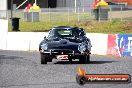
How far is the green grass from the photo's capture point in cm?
4272

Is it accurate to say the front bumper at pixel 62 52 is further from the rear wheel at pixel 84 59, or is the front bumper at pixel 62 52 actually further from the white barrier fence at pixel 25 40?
the white barrier fence at pixel 25 40

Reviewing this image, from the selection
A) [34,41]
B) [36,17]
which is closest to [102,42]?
[34,41]

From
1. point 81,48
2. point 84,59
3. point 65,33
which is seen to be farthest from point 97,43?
point 81,48

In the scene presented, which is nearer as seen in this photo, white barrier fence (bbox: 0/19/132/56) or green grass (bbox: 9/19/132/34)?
white barrier fence (bbox: 0/19/132/56)

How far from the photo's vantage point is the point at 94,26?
4503cm

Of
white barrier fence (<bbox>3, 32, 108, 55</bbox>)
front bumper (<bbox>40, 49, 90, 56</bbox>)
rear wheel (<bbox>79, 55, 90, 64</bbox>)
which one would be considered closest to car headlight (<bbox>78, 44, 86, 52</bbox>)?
front bumper (<bbox>40, 49, 90, 56</bbox>)

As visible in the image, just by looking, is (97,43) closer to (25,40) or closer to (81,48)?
(25,40)

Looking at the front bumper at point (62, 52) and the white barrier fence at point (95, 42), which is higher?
the front bumper at point (62, 52)

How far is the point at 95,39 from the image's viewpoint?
89.8 ft

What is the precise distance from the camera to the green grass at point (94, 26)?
140ft

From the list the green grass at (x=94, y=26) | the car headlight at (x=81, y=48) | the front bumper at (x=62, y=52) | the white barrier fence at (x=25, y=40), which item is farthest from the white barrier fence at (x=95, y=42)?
the green grass at (x=94, y=26)

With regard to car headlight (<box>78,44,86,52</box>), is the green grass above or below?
below

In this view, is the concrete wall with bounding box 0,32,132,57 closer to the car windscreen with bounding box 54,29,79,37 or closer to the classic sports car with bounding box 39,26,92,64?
the car windscreen with bounding box 54,29,79,37

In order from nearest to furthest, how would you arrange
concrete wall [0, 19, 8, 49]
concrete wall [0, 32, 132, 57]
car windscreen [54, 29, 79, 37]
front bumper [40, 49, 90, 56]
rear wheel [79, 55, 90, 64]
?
front bumper [40, 49, 90, 56]
rear wheel [79, 55, 90, 64]
car windscreen [54, 29, 79, 37]
concrete wall [0, 32, 132, 57]
concrete wall [0, 19, 8, 49]
